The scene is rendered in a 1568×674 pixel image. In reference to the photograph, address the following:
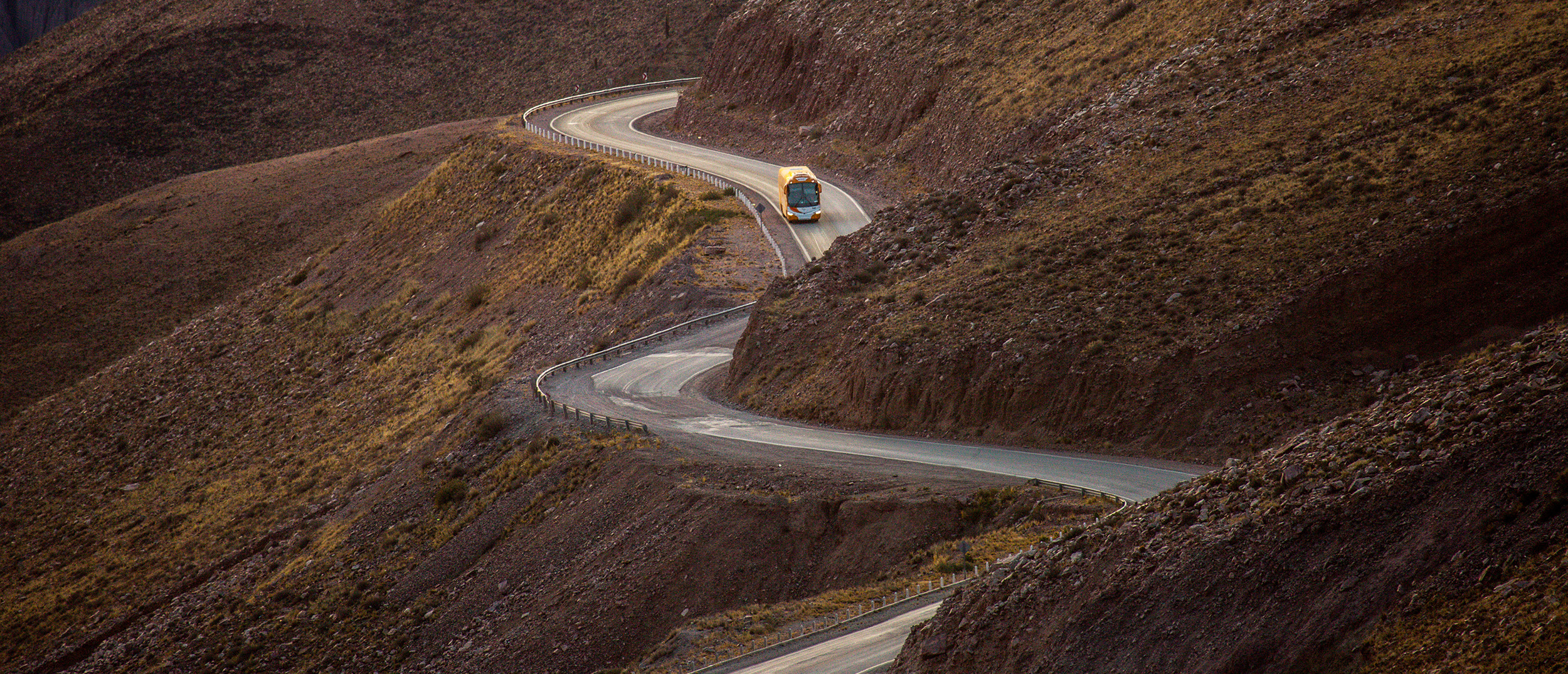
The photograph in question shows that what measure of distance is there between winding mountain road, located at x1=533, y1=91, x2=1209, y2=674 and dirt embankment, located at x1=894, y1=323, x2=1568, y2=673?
2.46m

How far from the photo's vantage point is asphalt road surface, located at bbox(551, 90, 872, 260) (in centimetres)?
4294

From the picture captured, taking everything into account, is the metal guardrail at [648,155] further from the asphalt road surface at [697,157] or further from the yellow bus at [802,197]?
the yellow bus at [802,197]

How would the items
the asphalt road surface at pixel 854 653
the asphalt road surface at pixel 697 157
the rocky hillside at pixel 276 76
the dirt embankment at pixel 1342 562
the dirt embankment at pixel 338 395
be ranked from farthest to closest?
the rocky hillside at pixel 276 76 → the asphalt road surface at pixel 697 157 → the dirt embankment at pixel 338 395 → the asphalt road surface at pixel 854 653 → the dirt embankment at pixel 1342 562

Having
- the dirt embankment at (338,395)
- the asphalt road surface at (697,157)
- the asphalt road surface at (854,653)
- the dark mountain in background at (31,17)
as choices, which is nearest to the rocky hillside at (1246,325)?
the asphalt road surface at (854,653)

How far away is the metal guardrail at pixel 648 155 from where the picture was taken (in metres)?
43.8

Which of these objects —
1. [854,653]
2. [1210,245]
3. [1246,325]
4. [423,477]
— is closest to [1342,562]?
[854,653]

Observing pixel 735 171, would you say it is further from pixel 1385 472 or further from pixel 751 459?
pixel 1385 472

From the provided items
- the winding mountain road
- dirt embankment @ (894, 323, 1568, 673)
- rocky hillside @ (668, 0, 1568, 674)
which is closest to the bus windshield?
the winding mountain road

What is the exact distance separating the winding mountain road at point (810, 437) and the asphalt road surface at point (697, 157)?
13cm

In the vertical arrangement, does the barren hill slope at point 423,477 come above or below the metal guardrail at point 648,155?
below

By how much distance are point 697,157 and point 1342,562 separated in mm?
47633

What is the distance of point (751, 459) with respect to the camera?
24.7 metres

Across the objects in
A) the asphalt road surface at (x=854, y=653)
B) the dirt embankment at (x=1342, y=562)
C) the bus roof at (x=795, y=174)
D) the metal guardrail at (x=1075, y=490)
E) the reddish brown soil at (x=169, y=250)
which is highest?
the reddish brown soil at (x=169, y=250)

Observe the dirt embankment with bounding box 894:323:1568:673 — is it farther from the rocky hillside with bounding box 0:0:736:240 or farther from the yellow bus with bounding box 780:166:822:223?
the rocky hillside with bounding box 0:0:736:240
